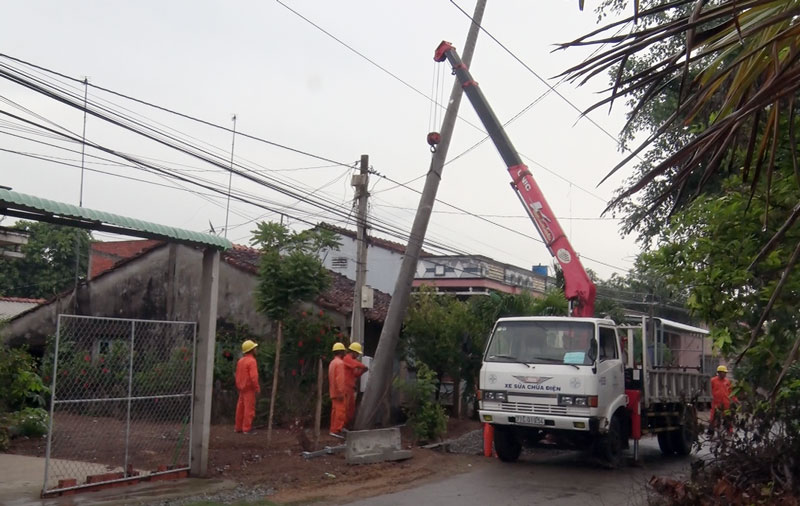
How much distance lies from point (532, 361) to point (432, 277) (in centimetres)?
2551

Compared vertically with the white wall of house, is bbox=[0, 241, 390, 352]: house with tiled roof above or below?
below

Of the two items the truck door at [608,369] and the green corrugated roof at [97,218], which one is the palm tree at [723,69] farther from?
the truck door at [608,369]

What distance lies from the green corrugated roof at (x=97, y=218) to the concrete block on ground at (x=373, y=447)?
3882 mm

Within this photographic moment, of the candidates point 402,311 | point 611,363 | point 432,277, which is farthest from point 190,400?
point 432,277

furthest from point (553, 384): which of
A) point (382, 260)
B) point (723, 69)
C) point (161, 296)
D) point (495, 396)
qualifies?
point (382, 260)

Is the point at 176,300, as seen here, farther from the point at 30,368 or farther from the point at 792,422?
the point at 792,422

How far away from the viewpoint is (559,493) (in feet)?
37.7

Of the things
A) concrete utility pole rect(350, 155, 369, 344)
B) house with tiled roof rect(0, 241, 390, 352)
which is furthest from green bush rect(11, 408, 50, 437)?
house with tiled roof rect(0, 241, 390, 352)

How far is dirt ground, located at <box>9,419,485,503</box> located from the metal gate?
33cm

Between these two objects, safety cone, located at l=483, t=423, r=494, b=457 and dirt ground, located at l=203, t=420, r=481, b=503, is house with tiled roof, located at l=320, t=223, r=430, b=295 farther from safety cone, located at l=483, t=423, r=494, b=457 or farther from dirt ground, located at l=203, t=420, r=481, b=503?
safety cone, located at l=483, t=423, r=494, b=457

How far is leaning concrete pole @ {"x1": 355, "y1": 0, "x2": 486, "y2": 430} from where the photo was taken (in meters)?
15.4

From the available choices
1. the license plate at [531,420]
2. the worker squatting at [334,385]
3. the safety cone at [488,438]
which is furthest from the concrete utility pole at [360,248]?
the license plate at [531,420]

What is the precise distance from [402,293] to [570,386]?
3916 millimetres

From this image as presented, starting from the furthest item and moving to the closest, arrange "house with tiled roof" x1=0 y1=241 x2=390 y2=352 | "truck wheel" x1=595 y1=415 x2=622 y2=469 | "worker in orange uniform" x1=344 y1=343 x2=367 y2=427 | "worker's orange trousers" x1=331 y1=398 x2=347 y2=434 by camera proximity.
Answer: "house with tiled roof" x1=0 y1=241 x2=390 y2=352 → "worker's orange trousers" x1=331 y1=398 x2=347 y2=434 → "worker in orange uniform" x1=344 y1=343 x2=367 y2=427 → "truck wheel" x1=595 y1=415 x2=622 y2=469
